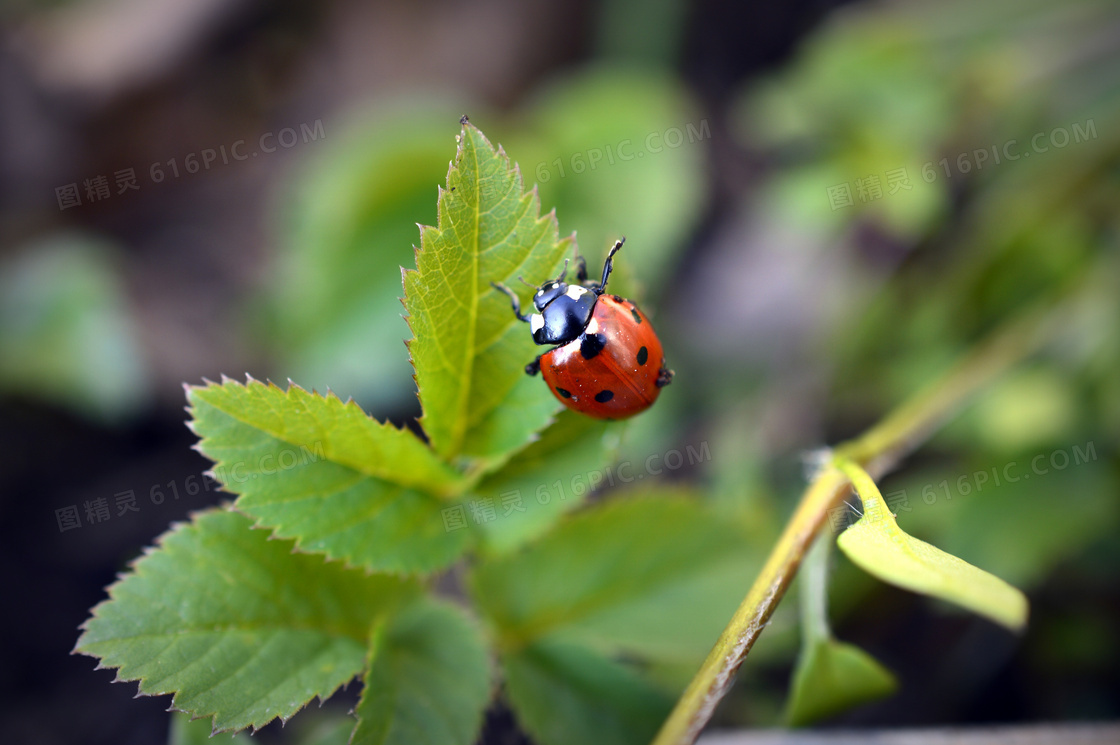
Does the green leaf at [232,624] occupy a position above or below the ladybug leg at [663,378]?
below

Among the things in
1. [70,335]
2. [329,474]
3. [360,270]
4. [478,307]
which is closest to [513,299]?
[478,307]

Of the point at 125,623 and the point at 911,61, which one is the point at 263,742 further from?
the point at 911,61

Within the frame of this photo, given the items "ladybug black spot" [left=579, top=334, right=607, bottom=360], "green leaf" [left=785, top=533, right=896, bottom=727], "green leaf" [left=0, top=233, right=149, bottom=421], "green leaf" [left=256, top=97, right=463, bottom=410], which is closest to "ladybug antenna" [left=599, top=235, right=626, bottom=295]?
"ladybug black spot" [left=579, top=334, right=607, bottom=360]

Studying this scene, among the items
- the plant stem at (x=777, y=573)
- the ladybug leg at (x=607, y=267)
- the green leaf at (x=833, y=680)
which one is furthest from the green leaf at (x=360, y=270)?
the green leaf at (x=833, y=680)

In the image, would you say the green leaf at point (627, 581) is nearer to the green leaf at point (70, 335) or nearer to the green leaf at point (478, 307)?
the green leaf at point (478, 307)

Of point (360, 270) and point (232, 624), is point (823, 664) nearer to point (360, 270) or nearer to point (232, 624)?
point (232, 624)

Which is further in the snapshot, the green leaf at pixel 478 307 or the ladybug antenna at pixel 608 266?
the ladybug antenna at pixel 608 266

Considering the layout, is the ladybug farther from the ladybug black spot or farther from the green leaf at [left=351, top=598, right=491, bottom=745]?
the green leaf at [left=351, top=598, right=491, bottom=745]

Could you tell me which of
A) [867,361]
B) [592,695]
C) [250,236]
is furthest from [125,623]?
[250,236]
